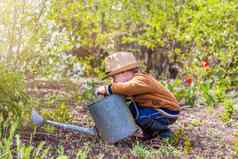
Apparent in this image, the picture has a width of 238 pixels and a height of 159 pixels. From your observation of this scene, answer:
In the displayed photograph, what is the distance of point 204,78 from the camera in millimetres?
8578

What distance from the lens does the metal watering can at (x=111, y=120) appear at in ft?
13.0

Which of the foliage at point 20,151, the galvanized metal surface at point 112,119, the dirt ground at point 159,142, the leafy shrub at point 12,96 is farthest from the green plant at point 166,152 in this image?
the leafy shrub at point 12,96

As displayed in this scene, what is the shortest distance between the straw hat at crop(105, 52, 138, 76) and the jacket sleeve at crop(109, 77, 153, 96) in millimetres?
109

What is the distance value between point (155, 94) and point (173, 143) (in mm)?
382

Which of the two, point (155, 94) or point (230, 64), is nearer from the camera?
point (155, 94)

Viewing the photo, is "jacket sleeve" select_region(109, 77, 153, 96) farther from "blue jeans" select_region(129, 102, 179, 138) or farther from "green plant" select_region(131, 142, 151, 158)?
"green plant" select_region(131, 142, 151, 158)

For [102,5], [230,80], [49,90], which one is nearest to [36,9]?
[49,90]

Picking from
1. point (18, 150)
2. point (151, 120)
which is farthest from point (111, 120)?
point (18, 150)

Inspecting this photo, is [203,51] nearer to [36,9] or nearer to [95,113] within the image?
[36,9]

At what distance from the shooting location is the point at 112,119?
13.2 feet

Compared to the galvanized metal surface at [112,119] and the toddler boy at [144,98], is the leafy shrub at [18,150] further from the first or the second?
the toddler boy at [144,98]

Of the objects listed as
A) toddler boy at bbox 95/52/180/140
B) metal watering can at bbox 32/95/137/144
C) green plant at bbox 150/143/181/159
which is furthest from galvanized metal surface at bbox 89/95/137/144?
green plant at bbox 150/143/181/159

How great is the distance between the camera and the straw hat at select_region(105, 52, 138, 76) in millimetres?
4195

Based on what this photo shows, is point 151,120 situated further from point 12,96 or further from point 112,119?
point 12,96
